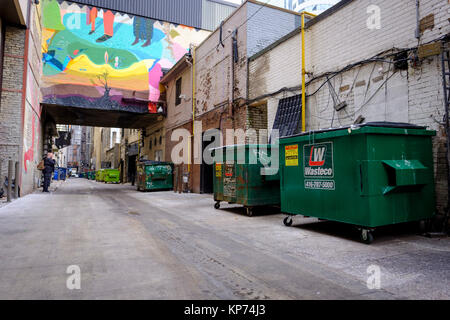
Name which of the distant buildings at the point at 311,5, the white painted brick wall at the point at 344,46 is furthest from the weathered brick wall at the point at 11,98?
the distant buildings at the point at 311,5

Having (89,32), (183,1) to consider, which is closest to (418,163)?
(89,32)

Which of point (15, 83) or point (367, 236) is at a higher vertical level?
point (15, 83)

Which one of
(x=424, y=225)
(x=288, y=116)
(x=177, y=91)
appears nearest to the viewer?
(x=424, y=225)

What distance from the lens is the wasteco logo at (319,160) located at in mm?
5094

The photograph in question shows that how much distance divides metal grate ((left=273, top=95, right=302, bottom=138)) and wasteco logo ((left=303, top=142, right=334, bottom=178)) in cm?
367

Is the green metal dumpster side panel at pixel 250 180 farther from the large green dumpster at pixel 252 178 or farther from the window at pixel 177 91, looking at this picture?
the window at pixel 177 91

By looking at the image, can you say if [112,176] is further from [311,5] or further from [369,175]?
[311,5]

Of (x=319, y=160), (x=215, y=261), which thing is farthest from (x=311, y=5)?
(x=215, y=261)

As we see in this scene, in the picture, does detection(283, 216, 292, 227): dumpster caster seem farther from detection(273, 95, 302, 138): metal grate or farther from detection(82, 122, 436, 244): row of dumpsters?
detection(273, 95, 302, 138): metal grate

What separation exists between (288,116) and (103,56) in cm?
1423

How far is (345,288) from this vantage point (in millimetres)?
2812

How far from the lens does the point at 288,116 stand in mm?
9539

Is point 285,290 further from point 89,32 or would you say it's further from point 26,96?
point 89,32
